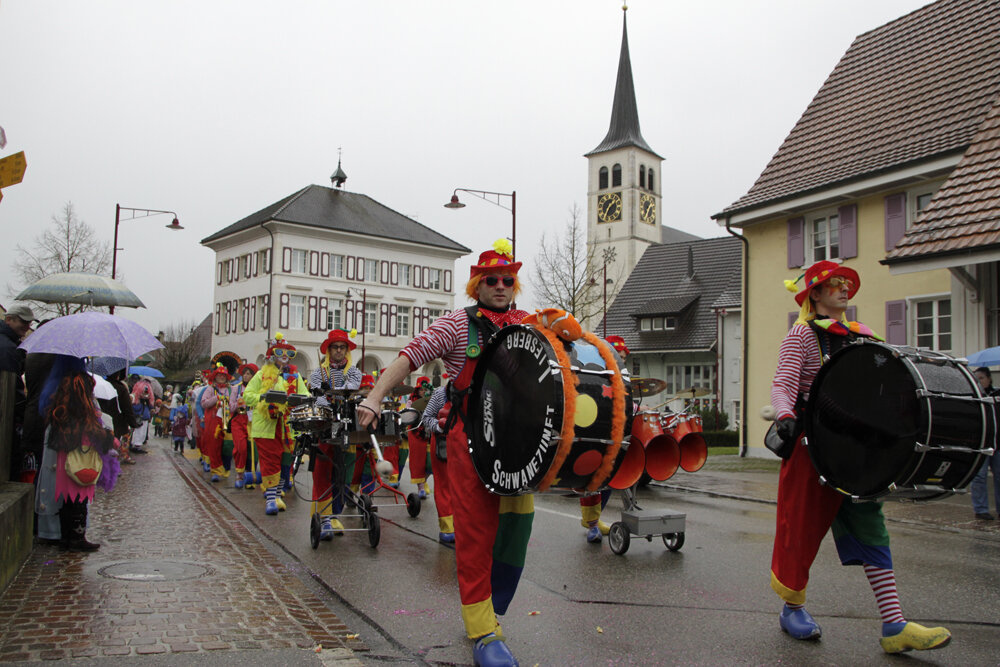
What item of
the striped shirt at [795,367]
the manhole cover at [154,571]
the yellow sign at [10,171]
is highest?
the yellow sign at [10,171]

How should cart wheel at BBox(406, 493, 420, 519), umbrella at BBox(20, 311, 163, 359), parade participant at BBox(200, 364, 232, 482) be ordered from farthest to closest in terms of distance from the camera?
1. parade participant at BBox(200, 364, 232, 482)
2. cart wheel at BBox(406, 493, 420, 519)
3. umbrella at BBox(20, 311, 163, 359)

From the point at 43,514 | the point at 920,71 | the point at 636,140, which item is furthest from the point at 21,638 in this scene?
the point at 636,140

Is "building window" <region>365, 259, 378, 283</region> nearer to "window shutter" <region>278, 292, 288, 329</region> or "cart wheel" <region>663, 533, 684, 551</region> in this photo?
Answer: "window shutter" <region>278, 292, 288, 329</region>

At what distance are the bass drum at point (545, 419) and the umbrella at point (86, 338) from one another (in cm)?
381

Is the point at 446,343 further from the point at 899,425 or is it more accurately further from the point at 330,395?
the point at 330,395

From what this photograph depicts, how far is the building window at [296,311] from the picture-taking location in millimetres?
59031

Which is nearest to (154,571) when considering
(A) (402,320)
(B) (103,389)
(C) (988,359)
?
(B) (103,389)

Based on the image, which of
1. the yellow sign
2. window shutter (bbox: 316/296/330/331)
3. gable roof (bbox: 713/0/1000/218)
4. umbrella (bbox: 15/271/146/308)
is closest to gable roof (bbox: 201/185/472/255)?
window shutter (bbox: 316/296/330/331)

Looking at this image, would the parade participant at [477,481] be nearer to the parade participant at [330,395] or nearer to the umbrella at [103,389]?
the parade participant at [330,395]

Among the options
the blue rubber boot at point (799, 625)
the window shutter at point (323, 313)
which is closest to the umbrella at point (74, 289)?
the blue rubber boot at point (799, 625)

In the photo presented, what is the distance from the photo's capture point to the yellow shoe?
4.33 meters

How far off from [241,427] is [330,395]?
18.5ft

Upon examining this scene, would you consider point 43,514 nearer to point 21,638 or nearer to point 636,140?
point 21,638

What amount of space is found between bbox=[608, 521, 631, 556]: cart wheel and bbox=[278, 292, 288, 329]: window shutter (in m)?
53.0
